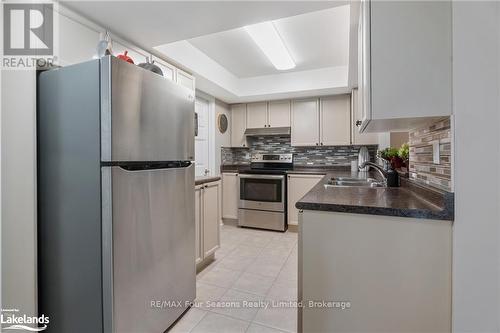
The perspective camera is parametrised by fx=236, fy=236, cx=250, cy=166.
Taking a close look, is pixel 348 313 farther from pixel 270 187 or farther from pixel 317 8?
pixel 270 187

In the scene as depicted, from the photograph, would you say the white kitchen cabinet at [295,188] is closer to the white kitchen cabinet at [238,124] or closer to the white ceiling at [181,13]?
the white kitchen cabinet at [238,124]

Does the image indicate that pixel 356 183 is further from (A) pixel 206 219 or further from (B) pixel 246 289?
(A) pixel 206 219

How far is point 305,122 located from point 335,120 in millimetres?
458

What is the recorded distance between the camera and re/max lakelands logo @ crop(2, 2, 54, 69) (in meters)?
1.26

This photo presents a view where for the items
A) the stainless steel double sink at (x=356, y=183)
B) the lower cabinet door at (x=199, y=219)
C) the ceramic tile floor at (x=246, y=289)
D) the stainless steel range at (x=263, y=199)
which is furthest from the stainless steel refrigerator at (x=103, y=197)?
the stainless steel range at (x=263, y=199)

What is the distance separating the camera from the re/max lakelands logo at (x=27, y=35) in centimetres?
126

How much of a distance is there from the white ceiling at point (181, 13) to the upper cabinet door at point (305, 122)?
2.33 meters

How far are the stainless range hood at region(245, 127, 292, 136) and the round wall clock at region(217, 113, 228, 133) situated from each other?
0.39 metres

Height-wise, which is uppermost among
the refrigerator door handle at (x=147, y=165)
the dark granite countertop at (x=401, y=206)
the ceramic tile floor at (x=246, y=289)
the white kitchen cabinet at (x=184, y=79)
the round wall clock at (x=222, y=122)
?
the white kitchen cabinet at (x=184, y=79)

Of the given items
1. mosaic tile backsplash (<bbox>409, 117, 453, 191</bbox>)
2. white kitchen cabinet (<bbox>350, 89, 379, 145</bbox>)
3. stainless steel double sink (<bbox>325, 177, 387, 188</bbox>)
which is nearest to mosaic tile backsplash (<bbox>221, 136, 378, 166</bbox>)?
white kitchen cabinet (<bbox>350, 89, 379, 145</bbox>)

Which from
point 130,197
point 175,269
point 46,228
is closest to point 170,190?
point 130,197

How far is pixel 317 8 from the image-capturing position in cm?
153

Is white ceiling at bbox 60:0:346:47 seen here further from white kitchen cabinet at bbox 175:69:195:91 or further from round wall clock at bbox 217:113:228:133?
round wall clock at bbox 217:113:228:133

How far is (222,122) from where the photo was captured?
4.04 metres
